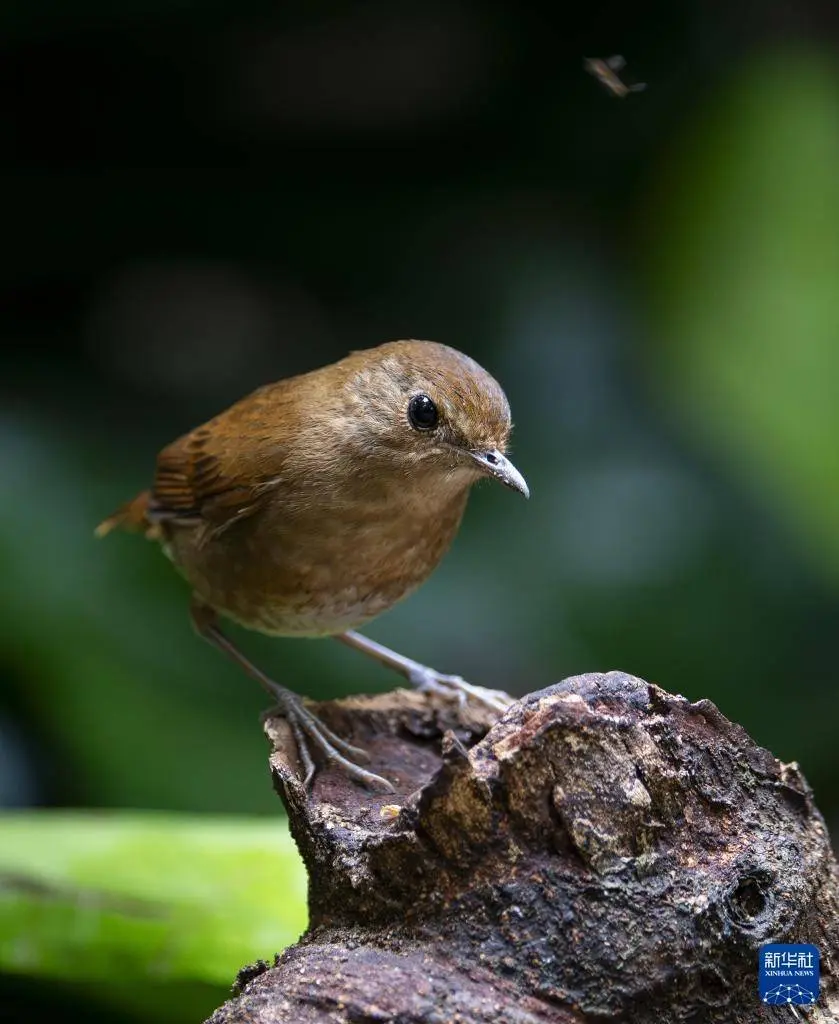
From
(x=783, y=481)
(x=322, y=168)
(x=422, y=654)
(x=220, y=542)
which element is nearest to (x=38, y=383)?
(x=322, y=168)

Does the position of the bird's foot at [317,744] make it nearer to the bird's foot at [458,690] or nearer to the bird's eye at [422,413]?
the bird's foot at [458,690]

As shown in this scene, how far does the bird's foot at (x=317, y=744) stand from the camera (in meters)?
2.89

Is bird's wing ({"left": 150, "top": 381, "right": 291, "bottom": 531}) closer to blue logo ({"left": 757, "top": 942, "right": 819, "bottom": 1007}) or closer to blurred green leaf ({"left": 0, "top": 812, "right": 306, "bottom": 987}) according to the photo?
blurred green leaf ({"left": 0, "top": 812, "right": 306, "bottom": 987})

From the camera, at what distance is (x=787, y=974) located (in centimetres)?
217

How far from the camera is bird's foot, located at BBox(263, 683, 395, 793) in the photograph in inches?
114

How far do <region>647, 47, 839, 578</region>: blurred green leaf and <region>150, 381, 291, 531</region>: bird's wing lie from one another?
8.54 ft

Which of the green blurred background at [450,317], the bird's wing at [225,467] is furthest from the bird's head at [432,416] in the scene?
the green blurred background at [450,317]

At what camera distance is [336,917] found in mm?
2398

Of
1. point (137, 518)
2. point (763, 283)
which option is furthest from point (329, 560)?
point (763, 283)

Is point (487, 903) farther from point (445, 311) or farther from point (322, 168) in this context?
point (322, 168)

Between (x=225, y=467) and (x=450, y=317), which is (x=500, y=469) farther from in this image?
(x=450, y=317)

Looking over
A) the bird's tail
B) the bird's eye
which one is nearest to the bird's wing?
the bird's tail

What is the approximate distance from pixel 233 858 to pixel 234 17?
4.31 m

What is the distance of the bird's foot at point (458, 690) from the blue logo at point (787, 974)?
51.9 inches
